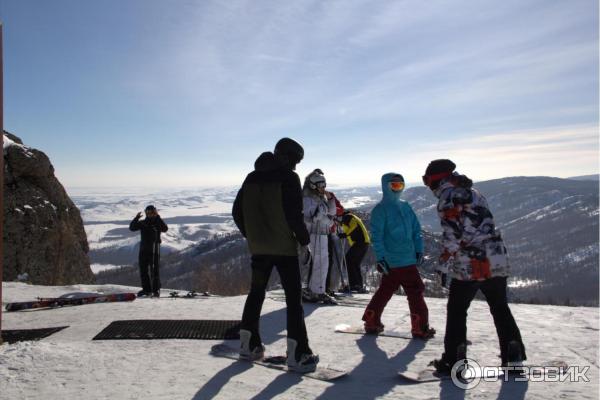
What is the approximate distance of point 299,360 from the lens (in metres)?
4.25

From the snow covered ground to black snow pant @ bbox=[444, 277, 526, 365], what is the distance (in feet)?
1.22

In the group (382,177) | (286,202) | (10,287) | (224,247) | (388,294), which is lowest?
(224,247)

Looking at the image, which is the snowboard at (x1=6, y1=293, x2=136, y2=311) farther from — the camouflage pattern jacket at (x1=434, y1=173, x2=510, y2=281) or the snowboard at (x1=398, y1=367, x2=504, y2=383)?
the camouflage pattern jacket at (x1=434, y1=173, x2=510, y2=281)

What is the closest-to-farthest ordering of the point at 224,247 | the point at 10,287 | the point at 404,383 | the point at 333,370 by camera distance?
the point at 404,383
the point at 333,370
the point at 10,287
the point at 224,247

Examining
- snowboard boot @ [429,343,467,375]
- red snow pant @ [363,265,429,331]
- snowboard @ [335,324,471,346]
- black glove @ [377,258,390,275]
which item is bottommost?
snowboard @ [335,324,471,346]

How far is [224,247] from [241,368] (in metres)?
144

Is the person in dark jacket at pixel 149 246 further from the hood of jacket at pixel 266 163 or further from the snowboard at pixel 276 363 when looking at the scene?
the hood of jacket at pixel 266 163

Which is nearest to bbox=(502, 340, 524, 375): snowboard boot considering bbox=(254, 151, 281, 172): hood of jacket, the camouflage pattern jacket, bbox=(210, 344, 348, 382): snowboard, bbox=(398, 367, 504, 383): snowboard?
bbox=(398, 367, 504, 383): snowboard

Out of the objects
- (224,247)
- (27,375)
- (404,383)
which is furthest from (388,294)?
(224,247)

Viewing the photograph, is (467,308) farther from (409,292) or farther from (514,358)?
(409,292)

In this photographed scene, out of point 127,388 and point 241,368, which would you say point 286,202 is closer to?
point 241,368

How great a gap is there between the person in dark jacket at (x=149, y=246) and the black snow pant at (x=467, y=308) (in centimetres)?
817

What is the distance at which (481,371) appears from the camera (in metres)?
4.16

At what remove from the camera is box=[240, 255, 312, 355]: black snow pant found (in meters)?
4.34
